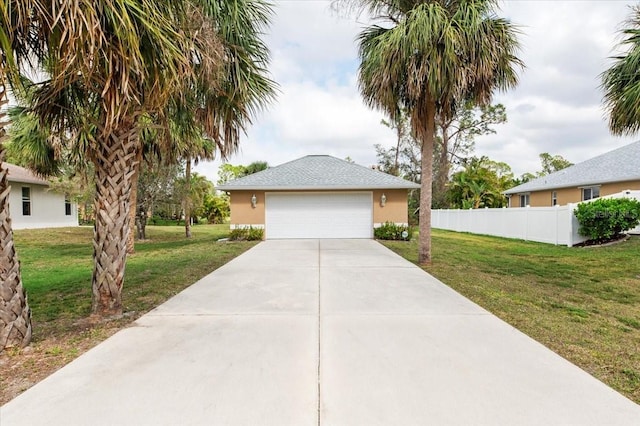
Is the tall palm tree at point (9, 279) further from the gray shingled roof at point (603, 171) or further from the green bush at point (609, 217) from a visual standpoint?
the gray shingled roof at point (603, 171)

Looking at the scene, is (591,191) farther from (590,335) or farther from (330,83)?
(590,335)

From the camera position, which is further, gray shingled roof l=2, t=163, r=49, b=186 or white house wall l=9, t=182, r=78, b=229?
white house wall l=9, t=182, r=78, b=229

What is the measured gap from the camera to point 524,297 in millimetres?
5699

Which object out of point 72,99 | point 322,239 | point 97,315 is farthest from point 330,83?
point 97,315

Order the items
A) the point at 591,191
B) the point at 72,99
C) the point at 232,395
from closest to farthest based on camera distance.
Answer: the point at 232,395
the point at 72,99
the point at 591,191

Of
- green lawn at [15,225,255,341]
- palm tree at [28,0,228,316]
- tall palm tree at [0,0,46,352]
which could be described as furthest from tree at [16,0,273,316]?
green lawn at [15,225,255,341]

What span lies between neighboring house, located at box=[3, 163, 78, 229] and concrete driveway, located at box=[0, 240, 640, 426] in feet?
59.9

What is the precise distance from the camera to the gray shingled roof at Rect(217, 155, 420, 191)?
49.0 feet

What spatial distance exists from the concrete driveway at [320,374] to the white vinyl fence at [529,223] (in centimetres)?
1089

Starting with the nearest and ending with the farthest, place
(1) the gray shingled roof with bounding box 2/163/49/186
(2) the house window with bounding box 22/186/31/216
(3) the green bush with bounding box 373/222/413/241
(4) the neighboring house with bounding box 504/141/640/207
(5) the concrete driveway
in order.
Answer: (5) the concrete driveway, (3) the green bush with bounding box 373/222/413/241, (4) the neighboring house with bounding box 504/141/640/207, (1) the gray shingled roof with bounding box 2/163/49/186, (2) the house window with bounding box 22/186/31/216

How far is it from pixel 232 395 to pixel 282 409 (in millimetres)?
447

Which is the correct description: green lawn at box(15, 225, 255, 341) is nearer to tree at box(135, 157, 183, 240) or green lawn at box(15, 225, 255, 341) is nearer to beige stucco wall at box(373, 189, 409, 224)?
tree at box(135, 157, 183, 240)

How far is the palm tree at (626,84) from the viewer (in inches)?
264

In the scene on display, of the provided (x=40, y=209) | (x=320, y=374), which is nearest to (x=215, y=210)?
(x=40, y=209)
